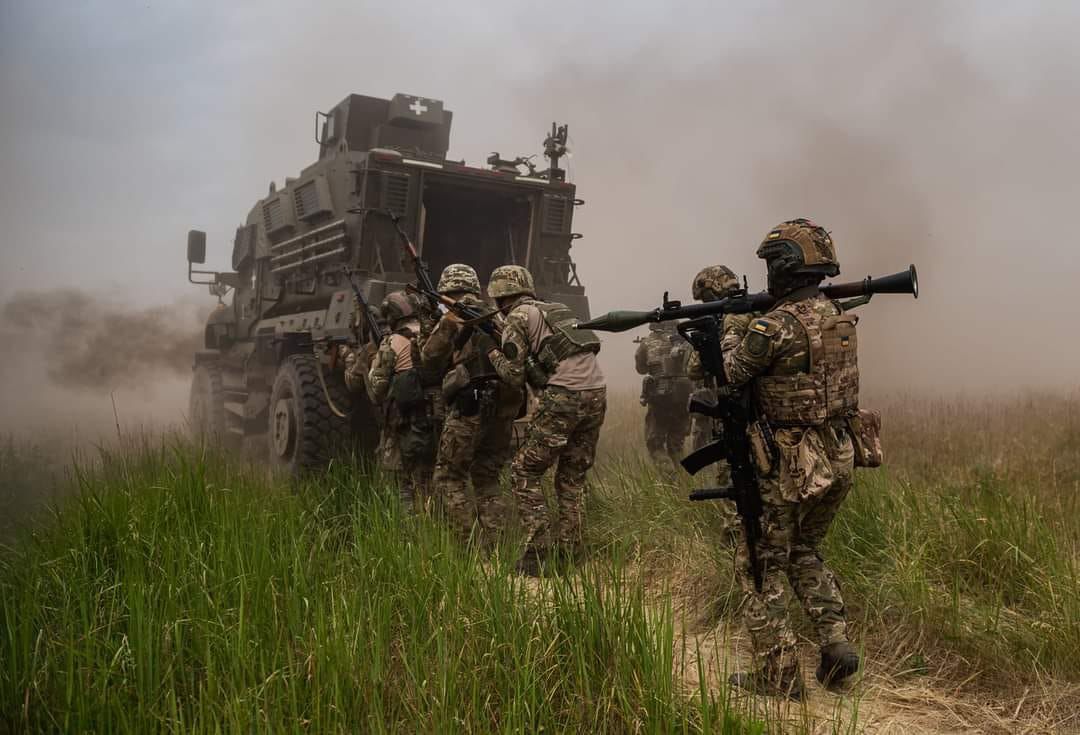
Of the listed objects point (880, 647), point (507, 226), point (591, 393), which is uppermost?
point (507, 226)

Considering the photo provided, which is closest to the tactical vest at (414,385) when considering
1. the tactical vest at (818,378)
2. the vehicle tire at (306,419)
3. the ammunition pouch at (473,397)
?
the ammunition pouch at (473,397)

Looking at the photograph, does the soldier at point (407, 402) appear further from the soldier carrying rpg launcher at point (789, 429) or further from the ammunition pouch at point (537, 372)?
the soldier carrying rpg launcher at point (789, 429)

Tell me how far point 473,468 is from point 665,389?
8.81 feet

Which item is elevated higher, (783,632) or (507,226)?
(507,226)

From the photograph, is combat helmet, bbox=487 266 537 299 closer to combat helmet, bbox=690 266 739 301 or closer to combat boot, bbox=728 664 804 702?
combat helmet, bbox=690 266 739 301

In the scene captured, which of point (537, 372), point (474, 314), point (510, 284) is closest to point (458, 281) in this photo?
point (474, 314)

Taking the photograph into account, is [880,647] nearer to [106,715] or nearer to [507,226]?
[106,715]

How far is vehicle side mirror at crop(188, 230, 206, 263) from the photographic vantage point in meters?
9.73

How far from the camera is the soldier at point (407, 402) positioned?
17.9ft

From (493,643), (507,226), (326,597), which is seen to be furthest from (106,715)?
(507,226)

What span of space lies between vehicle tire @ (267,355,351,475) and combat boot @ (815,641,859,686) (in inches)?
170

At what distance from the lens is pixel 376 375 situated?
555 cm

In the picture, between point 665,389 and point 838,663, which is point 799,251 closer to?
point 838,663

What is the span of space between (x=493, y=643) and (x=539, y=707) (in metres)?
0.26
